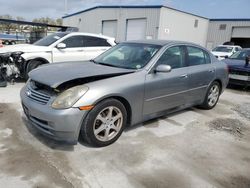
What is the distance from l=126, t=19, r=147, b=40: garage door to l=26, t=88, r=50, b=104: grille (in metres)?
19.1

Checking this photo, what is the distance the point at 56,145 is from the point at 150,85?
5.57 feet

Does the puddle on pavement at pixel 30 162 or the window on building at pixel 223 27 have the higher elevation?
the window on building at pixel 223 27

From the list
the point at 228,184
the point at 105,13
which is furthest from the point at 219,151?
the point at 105,13

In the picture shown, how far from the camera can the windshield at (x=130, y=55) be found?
3.98 metres

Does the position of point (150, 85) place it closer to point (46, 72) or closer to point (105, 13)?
point (46, 72)

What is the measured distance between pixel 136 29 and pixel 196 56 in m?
18.2

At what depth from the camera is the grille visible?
315cm

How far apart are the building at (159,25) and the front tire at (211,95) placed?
15.9 m

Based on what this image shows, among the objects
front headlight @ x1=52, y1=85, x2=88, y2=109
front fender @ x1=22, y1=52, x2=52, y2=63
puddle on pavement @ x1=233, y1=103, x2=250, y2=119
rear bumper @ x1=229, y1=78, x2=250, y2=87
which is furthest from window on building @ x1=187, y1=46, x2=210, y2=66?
front fender @ x1=22, y1=52, x2=52, y2=63

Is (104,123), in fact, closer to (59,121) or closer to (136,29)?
(59,121)

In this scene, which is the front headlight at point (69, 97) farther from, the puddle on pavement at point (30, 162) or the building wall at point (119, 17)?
the building wall at point (119, 17)

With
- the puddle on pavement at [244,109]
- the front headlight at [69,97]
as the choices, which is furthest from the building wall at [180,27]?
the front headlight at [69,97]

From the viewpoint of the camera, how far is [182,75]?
4348 millimetres

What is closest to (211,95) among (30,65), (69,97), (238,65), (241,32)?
(238,65)
